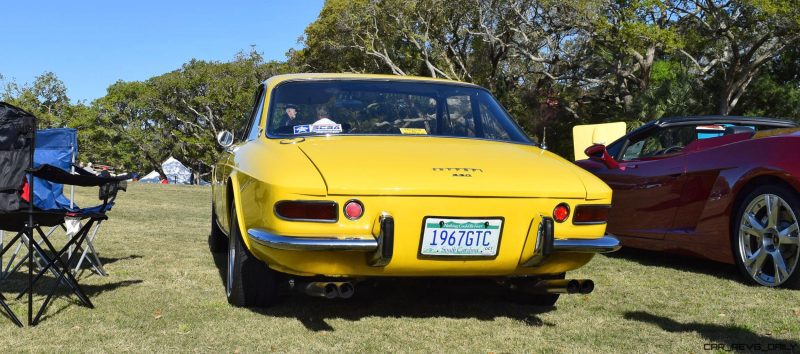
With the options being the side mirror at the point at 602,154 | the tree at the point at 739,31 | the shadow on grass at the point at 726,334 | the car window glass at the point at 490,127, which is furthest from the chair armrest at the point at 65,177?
the tree at the point at 739,31

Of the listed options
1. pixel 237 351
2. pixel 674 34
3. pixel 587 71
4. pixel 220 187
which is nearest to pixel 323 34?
pixel 587 71

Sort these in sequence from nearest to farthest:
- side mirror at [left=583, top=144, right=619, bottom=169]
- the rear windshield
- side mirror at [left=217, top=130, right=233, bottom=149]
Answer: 1. the rear windshield
2. side mirror at [left=217, top=130, right=233, bottom=149]
3. side mirror at [left=583, top=144, right=619, bottom=169]

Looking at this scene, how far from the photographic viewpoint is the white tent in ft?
195

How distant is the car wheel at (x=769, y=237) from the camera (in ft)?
16.8

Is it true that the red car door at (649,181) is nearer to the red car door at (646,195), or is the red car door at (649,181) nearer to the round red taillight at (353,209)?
the red car door at (646,195)

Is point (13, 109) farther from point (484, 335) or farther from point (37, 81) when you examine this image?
point (37, 81)

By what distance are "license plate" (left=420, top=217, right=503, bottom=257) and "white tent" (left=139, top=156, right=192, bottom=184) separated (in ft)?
188

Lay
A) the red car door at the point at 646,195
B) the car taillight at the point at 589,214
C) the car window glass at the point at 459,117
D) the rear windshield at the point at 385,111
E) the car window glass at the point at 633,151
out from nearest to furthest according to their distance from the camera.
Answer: the car taillight at the point at 589,214
the rear windshield at the point at 385,111
the car window glass at the point at 459,117
the red car door at the point at 646,195
the car window glass at the point at 633,151

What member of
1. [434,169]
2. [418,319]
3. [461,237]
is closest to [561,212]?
[461,237]

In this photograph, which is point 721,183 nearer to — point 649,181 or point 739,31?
point 649,181

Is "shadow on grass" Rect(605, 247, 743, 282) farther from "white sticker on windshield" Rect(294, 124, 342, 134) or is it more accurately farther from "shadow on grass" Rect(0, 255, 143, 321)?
"shadow on grass" Rect(0, 255, 143, 321)

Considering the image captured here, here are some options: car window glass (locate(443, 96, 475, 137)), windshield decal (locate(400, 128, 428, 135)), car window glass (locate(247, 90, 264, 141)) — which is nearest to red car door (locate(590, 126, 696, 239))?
car window glass (locate(443, 96, 475, 137))

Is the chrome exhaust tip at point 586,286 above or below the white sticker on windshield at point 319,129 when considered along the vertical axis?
below

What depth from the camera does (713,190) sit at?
5891 millimetres
